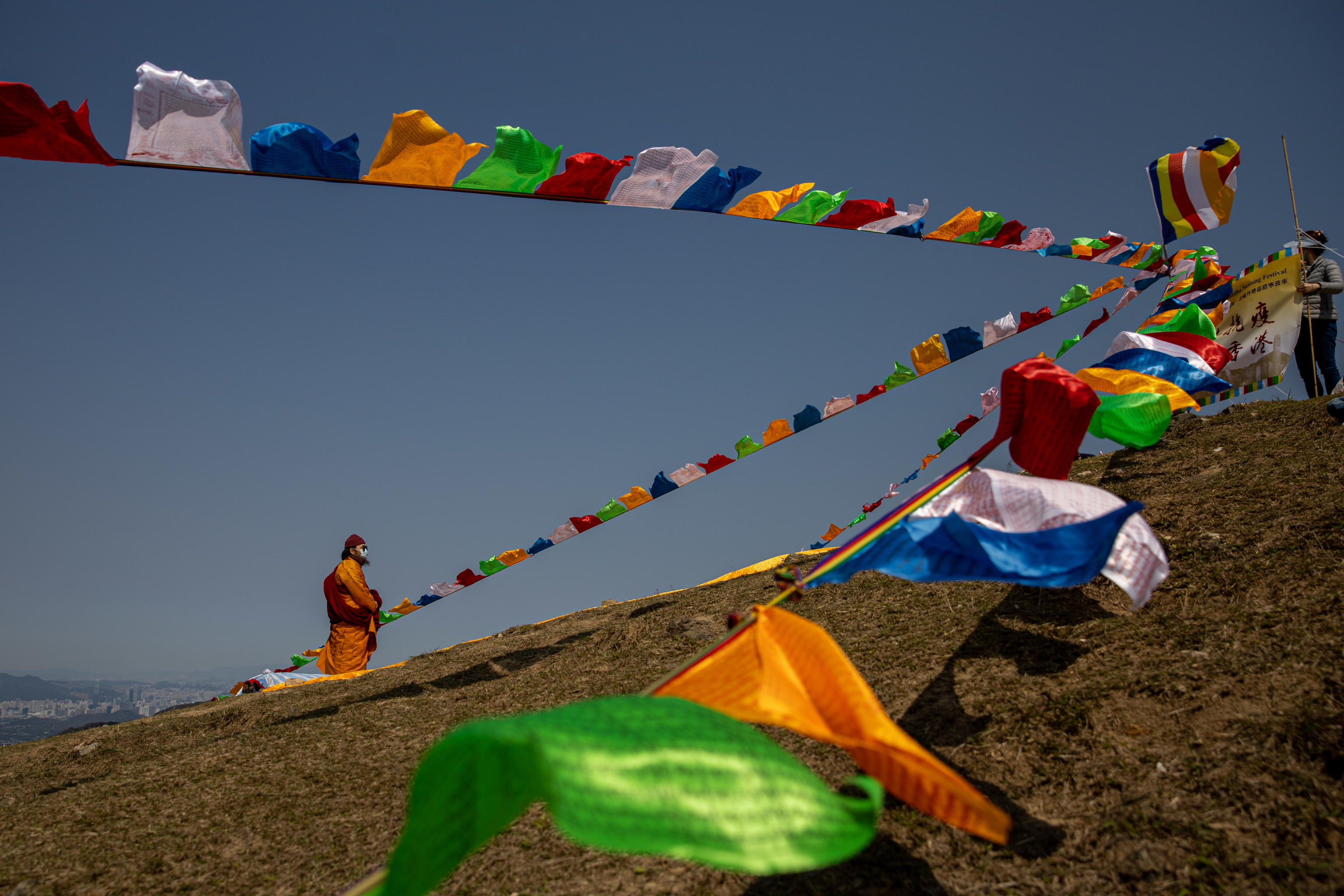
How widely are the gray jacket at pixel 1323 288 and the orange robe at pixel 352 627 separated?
12.3m

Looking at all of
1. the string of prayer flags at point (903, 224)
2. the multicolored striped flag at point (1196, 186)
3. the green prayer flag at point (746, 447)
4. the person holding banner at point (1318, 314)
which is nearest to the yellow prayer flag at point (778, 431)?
the green prayer flag at point (746, 447)

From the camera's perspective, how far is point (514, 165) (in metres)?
4.45

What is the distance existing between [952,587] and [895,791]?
172 inches

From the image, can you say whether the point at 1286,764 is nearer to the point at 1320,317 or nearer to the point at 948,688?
the point at 948,688

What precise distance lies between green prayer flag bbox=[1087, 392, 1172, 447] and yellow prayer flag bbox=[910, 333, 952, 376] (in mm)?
3008

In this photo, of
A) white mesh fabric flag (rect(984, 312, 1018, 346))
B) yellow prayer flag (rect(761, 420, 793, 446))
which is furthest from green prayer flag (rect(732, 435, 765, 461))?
white mesh fabric flag (rect(984, 312, 1018, 346))

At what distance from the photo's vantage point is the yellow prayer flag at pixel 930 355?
718 centimetres

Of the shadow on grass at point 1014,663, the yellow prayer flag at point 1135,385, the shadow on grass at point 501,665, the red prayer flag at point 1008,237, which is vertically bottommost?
the shadow on grass at point 501,665

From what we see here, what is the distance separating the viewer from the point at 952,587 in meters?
5.84

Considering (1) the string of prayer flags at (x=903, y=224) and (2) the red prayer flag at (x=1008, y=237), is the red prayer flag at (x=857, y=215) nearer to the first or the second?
(1) the string of prayer flags at (x=903, y=224)

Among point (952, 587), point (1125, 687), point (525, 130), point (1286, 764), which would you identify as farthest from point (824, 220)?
point (1286, 764)

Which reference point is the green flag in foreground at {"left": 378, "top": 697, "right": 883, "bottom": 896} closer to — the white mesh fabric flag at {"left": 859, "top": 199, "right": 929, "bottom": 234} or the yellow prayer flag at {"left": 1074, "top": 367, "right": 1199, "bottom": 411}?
the yellow prayer flag at {"left": 1074, "top": 367, "right": 1199, "bottom": 411}

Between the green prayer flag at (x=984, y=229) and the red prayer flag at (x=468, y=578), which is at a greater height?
the green prayer flag at (x=984, y=229)

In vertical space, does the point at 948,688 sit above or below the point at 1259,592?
below
